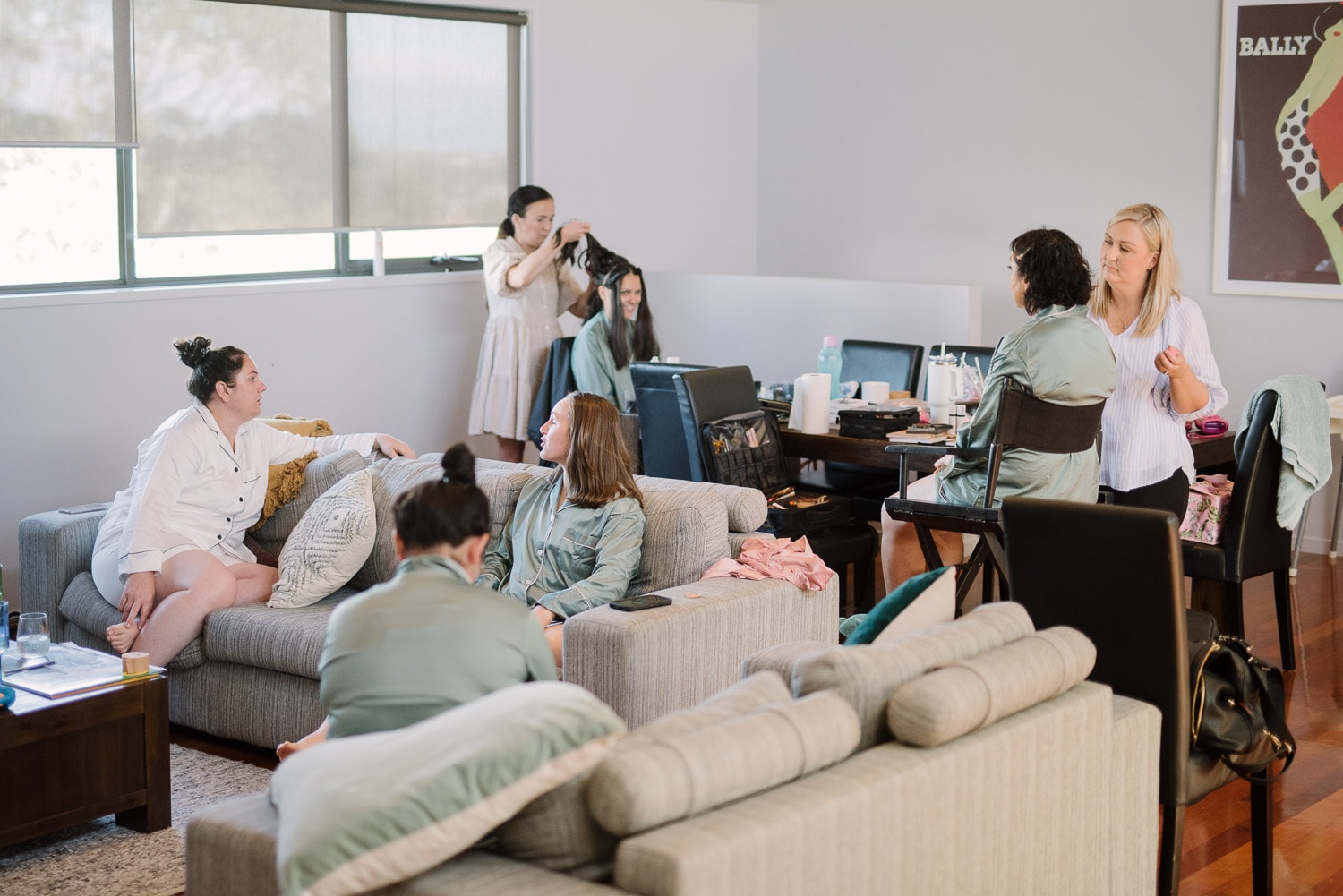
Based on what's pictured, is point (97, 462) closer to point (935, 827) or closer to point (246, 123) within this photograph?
point (246, 123)

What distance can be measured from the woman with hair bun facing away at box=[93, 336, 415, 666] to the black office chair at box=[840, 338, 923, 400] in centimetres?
262

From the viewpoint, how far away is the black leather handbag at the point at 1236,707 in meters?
2.86

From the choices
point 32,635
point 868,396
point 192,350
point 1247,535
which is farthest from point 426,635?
point 868,396

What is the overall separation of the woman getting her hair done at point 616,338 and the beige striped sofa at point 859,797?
334 cm

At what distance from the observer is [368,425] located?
6.86 m

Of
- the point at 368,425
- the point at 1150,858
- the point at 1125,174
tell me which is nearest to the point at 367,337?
the point at 368,425

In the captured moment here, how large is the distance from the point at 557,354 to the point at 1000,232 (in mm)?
2454

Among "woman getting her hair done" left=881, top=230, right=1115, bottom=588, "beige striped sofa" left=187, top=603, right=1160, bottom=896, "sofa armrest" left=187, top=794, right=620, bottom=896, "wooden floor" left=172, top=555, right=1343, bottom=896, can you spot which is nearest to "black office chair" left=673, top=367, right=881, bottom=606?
"woman getting her hair done" left=881, top=230, right=1115, bottom=588

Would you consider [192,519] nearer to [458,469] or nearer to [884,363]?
[458,469]

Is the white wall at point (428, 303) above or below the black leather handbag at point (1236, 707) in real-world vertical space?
above

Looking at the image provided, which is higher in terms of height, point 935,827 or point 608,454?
point 608,454

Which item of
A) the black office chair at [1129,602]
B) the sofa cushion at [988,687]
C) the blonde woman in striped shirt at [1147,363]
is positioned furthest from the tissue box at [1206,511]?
the sofa cushion at [988,687]

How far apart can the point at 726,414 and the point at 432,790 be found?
10.7 ft

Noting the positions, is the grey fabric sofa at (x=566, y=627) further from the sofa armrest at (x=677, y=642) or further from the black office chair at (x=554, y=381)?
the black office chair at (x=554, y=381)
